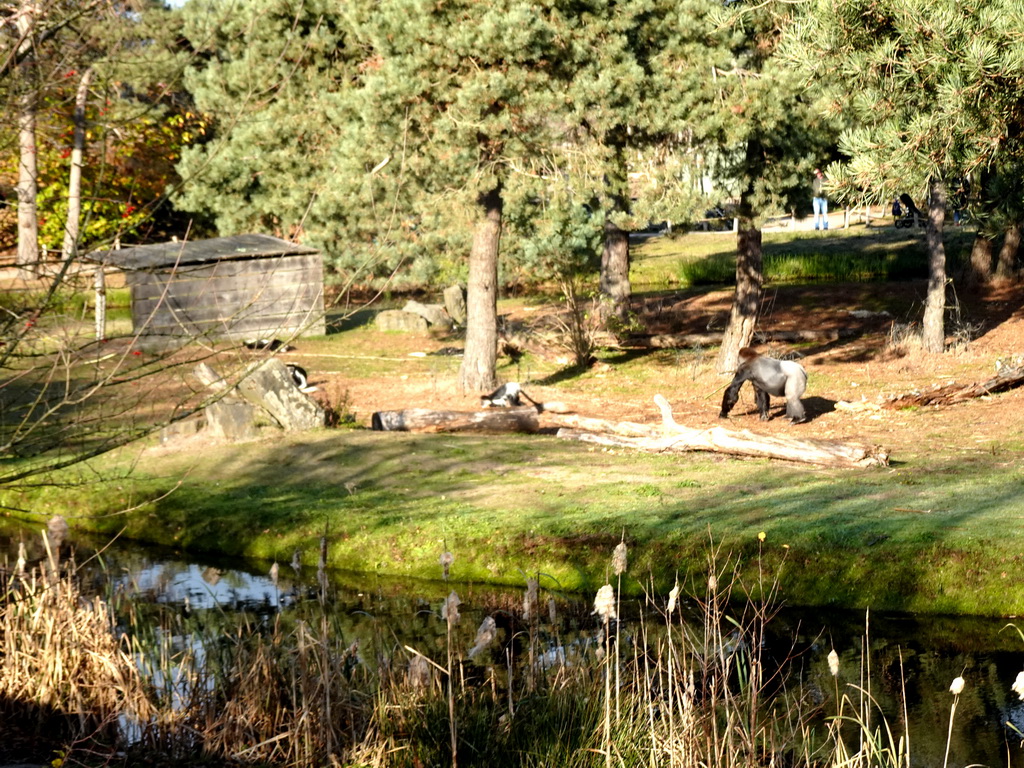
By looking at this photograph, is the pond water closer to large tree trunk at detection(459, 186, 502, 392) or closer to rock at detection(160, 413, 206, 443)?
rock at detection(160, 413, 206, 443)

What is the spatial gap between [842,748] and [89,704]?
13.5 feet

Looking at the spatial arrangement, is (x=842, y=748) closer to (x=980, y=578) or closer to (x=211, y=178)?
(x=980, y=578)

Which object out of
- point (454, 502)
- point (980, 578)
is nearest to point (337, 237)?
point (454, 502)

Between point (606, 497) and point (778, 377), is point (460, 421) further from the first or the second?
point (606, 497)

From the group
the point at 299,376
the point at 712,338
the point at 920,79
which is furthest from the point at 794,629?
the point at 712,338

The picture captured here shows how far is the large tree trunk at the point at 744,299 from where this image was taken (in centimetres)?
2166

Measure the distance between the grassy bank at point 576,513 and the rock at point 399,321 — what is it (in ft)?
44.9

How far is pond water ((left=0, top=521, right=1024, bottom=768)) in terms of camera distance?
7801 mm

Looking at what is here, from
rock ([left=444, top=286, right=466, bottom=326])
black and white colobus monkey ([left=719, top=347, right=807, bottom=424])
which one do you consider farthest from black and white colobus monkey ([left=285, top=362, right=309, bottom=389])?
rock ([left=444, top=286, right=466, bottom=326])

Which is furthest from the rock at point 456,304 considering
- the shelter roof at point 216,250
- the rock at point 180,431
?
the rock at point 180,431

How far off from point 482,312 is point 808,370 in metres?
A: 6.02

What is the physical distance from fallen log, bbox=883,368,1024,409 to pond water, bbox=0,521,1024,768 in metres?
8.11

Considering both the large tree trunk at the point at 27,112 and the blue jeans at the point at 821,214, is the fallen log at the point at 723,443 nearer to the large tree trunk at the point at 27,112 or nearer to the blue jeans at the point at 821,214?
the large tree trunk at the point at 27,112

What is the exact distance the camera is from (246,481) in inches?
587
